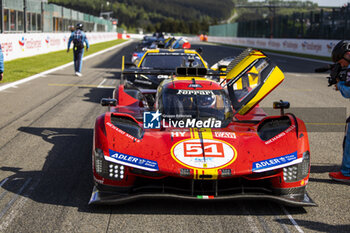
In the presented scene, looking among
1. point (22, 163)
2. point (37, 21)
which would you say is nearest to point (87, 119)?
point (22, 163)

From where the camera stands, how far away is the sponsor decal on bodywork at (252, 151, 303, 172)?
5.19 meters

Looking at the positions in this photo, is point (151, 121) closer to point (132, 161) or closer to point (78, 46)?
point (132, 161)

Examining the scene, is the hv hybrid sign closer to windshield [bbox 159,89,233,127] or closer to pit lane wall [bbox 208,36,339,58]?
windshield [bbox 159,89,233,127]

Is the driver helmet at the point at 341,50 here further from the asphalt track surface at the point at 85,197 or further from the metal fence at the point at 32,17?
the metal fence at the point at 32,17

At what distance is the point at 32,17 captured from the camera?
33.2 metres

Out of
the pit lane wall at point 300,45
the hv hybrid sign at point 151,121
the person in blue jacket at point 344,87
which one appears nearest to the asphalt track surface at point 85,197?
the person in blue jacket at point 344,87

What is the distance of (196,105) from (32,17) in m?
28.9

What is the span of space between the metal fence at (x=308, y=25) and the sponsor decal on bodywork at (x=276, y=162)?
32677 millimetres

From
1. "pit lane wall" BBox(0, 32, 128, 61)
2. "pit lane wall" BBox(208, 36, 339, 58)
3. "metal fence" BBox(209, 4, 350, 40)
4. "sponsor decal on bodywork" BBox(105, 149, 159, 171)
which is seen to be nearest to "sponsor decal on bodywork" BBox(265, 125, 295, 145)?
"sponsor decal on bodywork" BBox(105, 149, 159, 171)

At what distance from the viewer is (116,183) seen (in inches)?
204

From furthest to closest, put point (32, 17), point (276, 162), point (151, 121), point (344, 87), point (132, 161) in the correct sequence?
point (32, 17), point (344, 87), point (151, 121), point (276, 162), point (132, 161)

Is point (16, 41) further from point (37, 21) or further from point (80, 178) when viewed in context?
point (80, 178)

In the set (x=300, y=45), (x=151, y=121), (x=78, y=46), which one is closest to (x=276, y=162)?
(x=151, y=121)

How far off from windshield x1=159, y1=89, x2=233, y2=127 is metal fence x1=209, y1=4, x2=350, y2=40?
3130 centimetres
